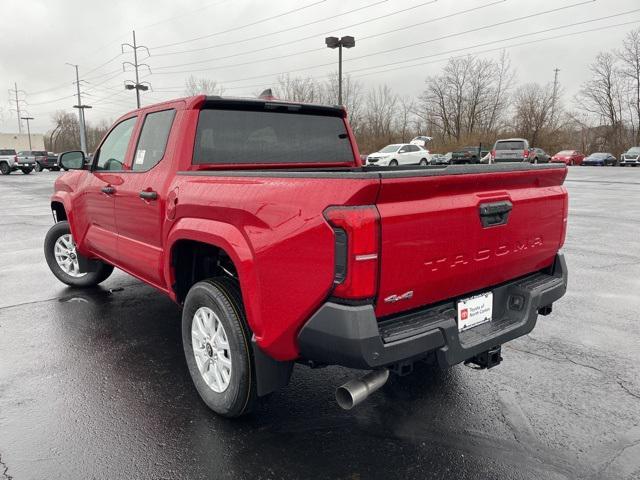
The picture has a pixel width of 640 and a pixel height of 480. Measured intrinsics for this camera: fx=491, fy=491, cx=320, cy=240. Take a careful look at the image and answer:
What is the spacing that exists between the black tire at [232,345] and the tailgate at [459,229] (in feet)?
2.76

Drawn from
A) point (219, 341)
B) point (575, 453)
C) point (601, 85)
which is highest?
point (601, 85)

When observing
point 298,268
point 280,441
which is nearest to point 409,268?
point 298,268

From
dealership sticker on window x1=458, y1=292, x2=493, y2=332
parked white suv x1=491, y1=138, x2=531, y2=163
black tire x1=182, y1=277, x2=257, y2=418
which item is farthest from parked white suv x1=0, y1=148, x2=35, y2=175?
dealership sticker on window x1=458, y1=292, x2=493, y2=332

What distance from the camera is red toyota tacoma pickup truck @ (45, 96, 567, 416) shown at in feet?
7.10

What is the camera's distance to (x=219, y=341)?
2.94 m

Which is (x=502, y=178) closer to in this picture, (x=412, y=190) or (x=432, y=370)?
(x=412, y=190)

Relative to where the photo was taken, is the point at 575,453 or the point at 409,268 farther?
the point at 575,453

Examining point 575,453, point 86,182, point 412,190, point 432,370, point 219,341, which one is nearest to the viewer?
point 412,190

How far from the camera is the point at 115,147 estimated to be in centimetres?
454

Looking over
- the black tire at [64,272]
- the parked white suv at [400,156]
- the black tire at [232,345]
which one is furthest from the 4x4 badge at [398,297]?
the parked white suv at [400,156]

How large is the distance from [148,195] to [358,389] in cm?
211

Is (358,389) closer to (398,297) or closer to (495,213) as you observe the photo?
(398,297)

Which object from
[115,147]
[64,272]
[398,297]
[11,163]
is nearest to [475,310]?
[398,297]

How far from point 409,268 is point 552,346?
2.47 meters
